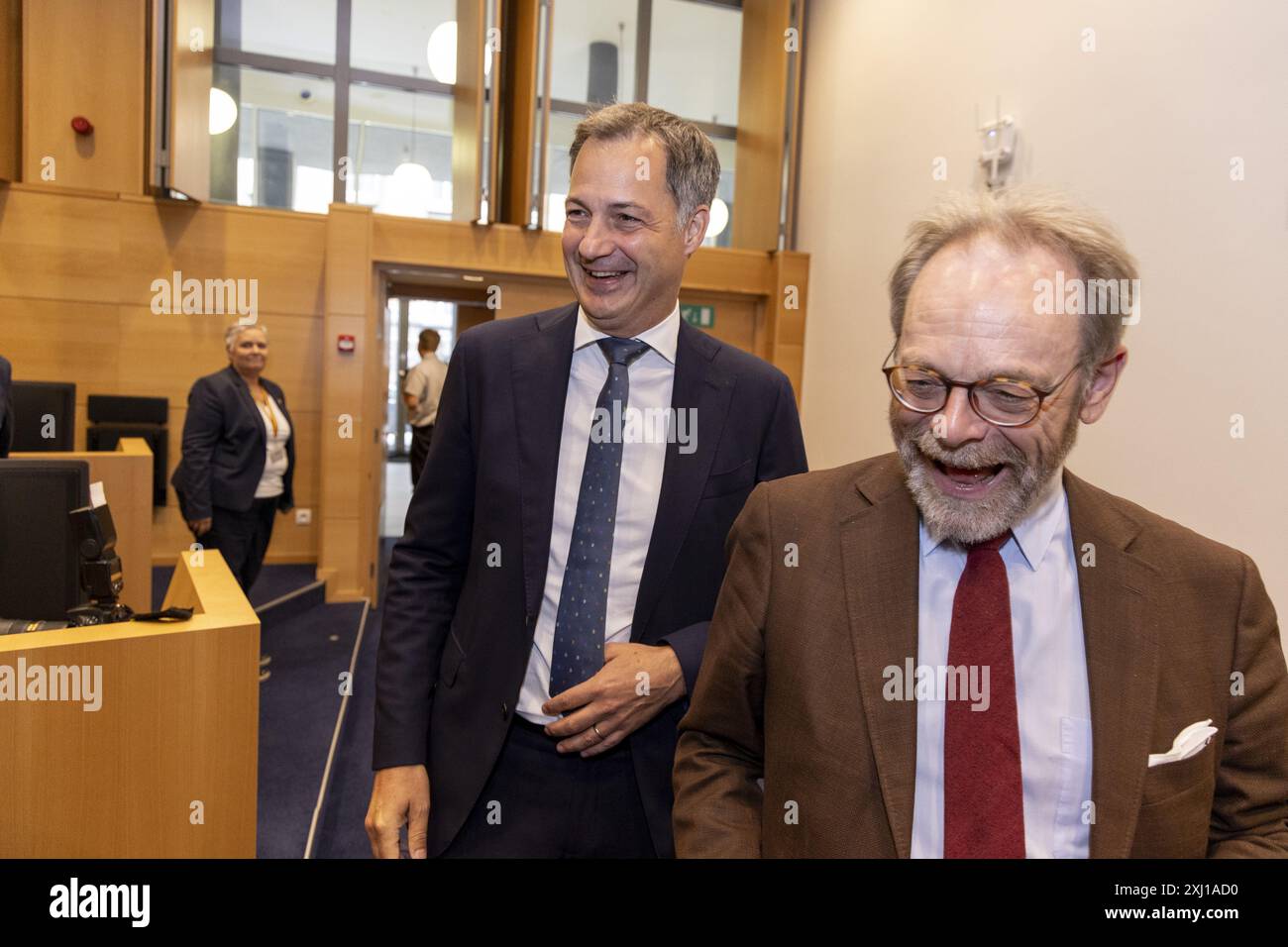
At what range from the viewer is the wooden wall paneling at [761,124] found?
6523 mm

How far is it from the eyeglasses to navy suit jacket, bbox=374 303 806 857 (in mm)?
506

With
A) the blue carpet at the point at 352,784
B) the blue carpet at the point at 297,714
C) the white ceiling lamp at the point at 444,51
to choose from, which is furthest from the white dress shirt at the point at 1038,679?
the white ceiling lamp at the point at 444,51

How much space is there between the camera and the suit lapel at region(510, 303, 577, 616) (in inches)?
55.6

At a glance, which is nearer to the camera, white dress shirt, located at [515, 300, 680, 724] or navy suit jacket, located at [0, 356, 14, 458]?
white dress shirt, located at [515, 300, 680, 724]

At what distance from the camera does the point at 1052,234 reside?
100 cm

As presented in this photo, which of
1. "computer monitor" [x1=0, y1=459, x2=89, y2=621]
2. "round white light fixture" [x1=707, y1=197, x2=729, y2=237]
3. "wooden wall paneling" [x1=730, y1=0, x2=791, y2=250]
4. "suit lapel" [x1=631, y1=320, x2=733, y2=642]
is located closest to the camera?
"suit lapel" [x1=631, y1=320, x2=733, y2=642]

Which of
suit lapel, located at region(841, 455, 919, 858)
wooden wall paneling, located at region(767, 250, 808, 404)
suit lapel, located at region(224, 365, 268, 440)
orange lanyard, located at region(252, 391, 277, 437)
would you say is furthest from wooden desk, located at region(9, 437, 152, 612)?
wooden wall paneling, located at region(767, 250, 808, 404)

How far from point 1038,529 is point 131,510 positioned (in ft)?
13.2

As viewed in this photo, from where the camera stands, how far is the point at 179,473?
423cm

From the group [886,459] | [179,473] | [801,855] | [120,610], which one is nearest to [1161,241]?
[886,459]

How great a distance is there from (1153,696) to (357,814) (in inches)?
122

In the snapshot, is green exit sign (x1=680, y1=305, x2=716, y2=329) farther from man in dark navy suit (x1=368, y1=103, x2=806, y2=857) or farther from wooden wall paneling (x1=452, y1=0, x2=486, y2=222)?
man in dark navy suit (x1=368, y1=103, x2=806, y2=857)

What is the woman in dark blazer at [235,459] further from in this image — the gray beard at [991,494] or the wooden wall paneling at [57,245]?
the gray beard at [991,494]
